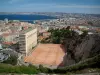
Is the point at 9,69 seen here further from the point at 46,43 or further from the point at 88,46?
the point at 46,43

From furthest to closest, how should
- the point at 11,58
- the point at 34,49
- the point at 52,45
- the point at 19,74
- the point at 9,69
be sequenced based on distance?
the point at 52,45 → the point at 34,49 → the point at 11,58 → the point at 9,69 → the point at 19,74

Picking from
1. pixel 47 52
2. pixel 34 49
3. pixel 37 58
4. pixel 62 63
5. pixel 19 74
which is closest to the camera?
pixel 19 74

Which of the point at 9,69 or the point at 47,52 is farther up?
the point at 9,69

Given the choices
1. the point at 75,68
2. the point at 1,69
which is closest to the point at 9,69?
the point at 1,69

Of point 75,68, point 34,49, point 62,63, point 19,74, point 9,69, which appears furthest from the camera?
point 34,49

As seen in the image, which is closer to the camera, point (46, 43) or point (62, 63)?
point (62, 63)

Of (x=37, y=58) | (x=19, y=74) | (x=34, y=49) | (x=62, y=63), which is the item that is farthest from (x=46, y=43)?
(x=19, y=74)

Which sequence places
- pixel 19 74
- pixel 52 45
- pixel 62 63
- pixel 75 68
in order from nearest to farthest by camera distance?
pixel 19 74 < pixel 75 68 < pixel 62 63 < pixel 52 45

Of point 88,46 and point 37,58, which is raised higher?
point 88,46

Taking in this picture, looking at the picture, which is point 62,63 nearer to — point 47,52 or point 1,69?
point 47,52
